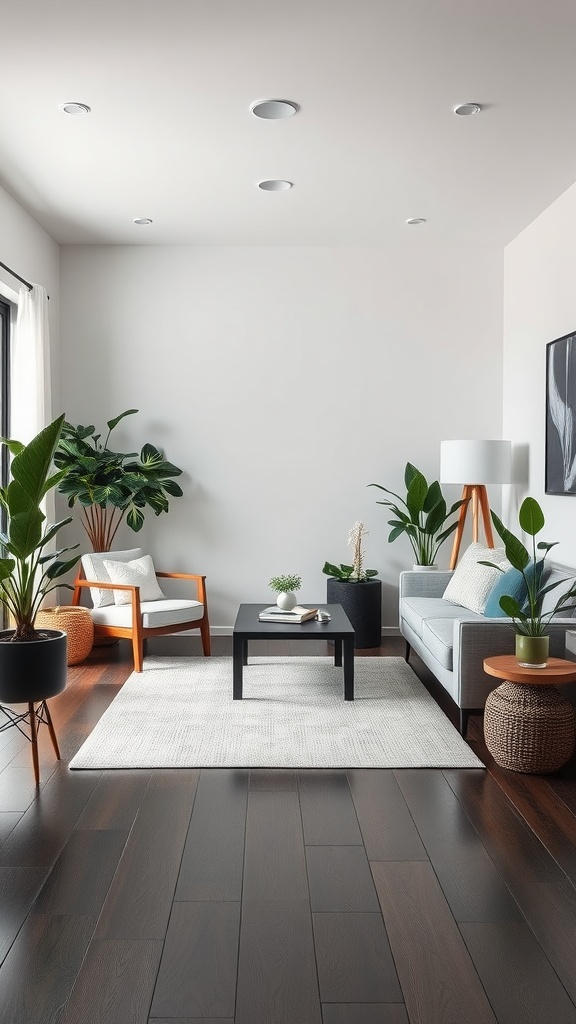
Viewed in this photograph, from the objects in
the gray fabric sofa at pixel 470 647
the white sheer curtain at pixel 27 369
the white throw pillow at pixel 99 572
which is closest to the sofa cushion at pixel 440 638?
the gray fabric sofa at pixel 470 647

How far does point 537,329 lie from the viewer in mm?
5453

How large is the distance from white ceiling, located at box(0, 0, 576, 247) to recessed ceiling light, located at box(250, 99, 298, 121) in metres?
0.05

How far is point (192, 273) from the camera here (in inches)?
247

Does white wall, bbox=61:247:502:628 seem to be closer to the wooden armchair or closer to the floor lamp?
the floor lamp

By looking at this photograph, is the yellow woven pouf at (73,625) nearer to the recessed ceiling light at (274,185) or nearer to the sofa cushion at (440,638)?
the sofa cushion at (440,638)

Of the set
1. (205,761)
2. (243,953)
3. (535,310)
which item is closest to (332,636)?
(205,761)

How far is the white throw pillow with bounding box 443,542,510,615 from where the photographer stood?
4723 millimetres

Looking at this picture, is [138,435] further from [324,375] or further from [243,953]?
[243,953]

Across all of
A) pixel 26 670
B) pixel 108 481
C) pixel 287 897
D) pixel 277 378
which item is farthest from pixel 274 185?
pixel 287 897

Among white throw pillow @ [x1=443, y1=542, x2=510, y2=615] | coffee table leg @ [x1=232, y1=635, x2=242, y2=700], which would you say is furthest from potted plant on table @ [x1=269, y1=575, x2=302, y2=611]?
white throw pillow @ [x1=443, y1=542, x2=510, y2=615]

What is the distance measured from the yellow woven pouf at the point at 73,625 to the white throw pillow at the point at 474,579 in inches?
89.7

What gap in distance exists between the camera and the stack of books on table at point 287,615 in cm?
458

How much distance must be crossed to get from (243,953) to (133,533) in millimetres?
4516

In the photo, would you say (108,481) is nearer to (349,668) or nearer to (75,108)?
(349,668)
